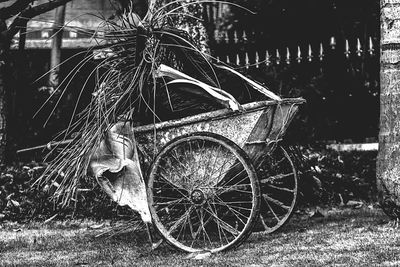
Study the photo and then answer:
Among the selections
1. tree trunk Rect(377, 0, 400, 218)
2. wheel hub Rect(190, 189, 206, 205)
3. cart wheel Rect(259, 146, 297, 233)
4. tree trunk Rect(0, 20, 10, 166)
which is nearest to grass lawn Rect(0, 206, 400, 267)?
cart wheel Rect(259, 146, 297, 233)

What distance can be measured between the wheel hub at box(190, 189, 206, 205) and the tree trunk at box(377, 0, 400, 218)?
140 centimetres

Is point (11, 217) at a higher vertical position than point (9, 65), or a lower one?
lower

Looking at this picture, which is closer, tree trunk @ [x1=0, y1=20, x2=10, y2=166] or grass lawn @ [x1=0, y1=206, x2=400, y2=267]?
grass lawn @ [x1=0, y1=206, x2=400, y2=267]

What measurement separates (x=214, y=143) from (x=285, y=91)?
4135mm

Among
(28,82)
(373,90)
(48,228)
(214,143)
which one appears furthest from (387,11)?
(28,82)

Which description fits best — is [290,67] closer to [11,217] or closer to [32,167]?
[32,167]

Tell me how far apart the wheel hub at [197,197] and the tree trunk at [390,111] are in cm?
140

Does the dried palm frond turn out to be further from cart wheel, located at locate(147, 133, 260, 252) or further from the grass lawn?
the grass lawn

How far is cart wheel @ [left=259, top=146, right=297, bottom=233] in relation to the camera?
6.07 metres

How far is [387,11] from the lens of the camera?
591cm

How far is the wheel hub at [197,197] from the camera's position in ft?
17.6

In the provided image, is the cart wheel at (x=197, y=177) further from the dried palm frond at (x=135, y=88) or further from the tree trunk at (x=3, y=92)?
the tree trunk at (x=3, y=92)

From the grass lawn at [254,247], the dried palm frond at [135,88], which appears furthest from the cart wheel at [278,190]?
the dried palm frond at [135,88]

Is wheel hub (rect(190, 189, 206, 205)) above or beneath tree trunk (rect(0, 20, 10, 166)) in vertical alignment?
beneath
